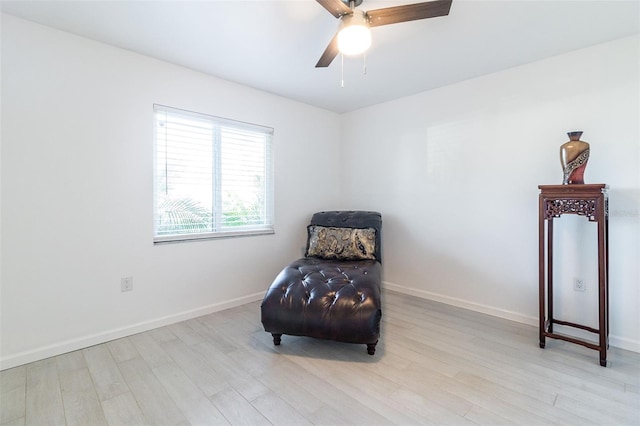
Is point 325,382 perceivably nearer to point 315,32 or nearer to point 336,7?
point 336,7

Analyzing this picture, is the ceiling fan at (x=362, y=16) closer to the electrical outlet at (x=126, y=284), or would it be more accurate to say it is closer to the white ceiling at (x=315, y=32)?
the white ceiling at (x=315, y=32)

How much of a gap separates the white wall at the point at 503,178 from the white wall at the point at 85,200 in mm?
2038

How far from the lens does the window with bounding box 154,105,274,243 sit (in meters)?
2.70

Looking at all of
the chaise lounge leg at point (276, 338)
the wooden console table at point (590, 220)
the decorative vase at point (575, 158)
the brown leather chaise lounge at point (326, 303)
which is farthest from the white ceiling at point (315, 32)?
the chaise lounge leg at point (276, 338)

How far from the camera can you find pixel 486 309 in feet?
9.54

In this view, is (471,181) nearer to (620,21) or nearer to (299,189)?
(620,21)

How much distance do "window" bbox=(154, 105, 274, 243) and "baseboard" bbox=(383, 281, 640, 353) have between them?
1.77 m

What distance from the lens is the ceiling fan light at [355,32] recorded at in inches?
65.0

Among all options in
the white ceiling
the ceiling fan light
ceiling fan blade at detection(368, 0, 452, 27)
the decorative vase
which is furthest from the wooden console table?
the ceiling fan light

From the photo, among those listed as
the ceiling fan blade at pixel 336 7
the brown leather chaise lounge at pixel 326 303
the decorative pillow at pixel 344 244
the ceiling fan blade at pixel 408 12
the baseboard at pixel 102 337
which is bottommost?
the baseboard at pixel 102 337

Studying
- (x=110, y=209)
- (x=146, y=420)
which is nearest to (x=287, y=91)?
(x=110, y=209)

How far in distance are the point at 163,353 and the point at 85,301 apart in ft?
2.47

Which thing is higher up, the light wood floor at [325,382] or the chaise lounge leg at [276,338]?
the chaise lounge leg at [276,338]

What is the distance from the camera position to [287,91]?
3334mm
